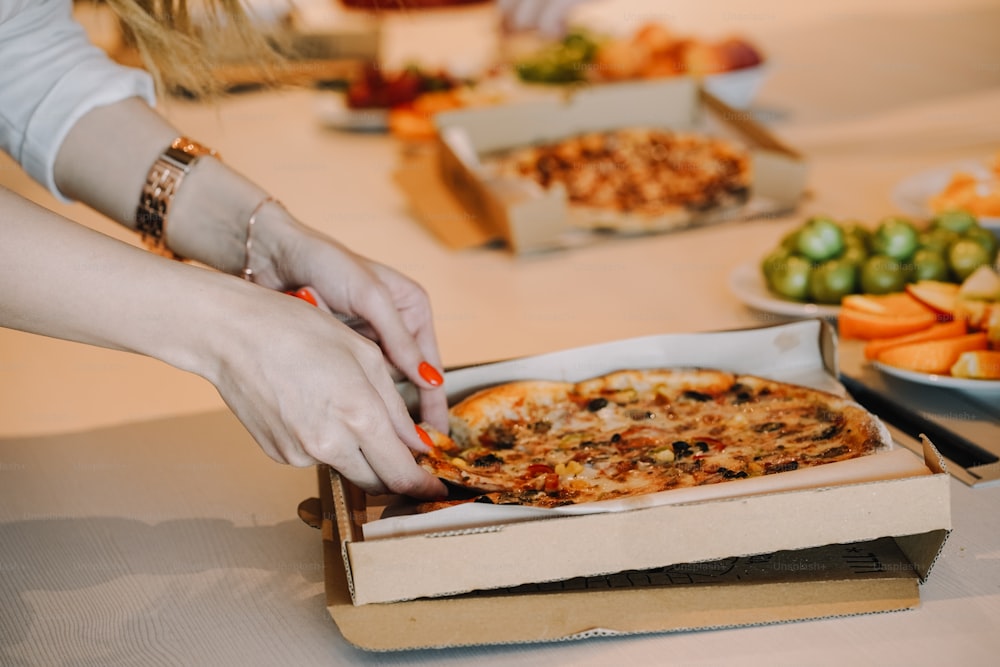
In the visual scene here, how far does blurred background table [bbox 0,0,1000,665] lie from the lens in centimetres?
94

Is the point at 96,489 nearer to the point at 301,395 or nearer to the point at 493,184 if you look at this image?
→ the point at 301,395

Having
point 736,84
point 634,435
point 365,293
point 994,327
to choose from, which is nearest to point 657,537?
point 634,435

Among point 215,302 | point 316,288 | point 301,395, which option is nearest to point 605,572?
point 301,395

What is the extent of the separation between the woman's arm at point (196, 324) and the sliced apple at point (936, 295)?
2.61 feet

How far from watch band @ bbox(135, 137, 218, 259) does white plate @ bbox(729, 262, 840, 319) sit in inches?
30.1

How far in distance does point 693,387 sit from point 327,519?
1.46 feet

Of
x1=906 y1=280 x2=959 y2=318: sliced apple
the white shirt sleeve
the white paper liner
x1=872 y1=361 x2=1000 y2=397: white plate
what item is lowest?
x1=872 y1=361 x2=1000 y2=397: white plate

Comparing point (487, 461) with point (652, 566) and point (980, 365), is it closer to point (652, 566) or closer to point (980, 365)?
point (652, 566)

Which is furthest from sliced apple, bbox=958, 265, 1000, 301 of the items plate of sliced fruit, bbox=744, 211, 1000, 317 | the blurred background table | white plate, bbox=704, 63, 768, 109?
white plate, bbox=704, 63, 768, 109

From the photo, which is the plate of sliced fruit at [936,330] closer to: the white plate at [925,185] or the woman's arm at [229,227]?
the white plate at [925,185]

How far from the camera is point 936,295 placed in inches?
55.4

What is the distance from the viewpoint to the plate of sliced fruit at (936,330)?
4.14ft

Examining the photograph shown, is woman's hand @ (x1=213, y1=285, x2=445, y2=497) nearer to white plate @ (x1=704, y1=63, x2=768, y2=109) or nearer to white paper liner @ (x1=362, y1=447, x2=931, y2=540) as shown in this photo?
white paper liner @ (x1=362, y1=447, x2=931, y2=540)

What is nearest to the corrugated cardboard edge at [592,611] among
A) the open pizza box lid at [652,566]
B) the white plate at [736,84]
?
the open pizza box lid at [652,566]
